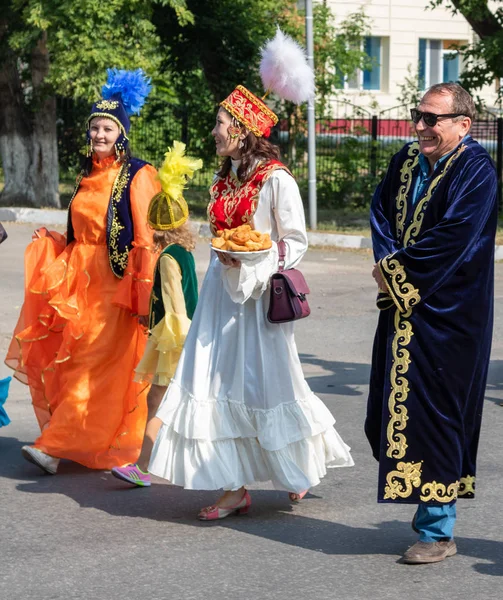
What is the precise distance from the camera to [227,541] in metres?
5.13

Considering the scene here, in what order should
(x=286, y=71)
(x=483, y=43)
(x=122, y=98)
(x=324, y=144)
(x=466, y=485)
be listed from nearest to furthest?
(x=466, y=485) < (x=286, y=71) < (x=122, y=98) < (x=483, y=43) < (x=324, y=144)

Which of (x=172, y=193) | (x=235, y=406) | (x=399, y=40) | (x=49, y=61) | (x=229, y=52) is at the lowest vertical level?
(x=235, y=406)

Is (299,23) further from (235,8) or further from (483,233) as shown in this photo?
(483,233)

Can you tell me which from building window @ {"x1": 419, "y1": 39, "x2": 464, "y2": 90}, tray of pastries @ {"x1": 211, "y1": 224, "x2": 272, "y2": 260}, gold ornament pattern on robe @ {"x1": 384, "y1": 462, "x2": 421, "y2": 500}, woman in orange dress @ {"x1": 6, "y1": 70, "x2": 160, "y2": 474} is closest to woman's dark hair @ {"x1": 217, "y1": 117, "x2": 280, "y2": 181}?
tray of pastries @ {"x1": 211, "y1": 224, "x2": 272, "y2": 260}

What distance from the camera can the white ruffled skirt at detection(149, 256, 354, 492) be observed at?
529cm

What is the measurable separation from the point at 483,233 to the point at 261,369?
4.03 ft

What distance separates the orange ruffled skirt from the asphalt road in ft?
0.59

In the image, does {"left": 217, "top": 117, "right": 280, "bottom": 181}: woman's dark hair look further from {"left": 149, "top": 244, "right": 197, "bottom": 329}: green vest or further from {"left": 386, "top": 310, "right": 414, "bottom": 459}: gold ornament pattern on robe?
{"left": 386, "top": 310, "right": 414, "bottom": 459}: gold ornament pattern on robe

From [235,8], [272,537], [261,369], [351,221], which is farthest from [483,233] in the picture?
[235,8]

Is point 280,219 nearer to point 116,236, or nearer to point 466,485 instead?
point 116,236

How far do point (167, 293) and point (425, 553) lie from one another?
186 centimetres

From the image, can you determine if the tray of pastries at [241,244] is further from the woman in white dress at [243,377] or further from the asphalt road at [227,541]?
the asphalt road at [227,541]

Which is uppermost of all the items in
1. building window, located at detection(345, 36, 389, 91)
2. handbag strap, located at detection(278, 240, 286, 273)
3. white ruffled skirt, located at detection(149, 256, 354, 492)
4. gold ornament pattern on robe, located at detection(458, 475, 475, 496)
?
building window, located at detection(345, 36, 389, 91)

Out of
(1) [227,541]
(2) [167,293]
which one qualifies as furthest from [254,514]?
(2) [167,293]
